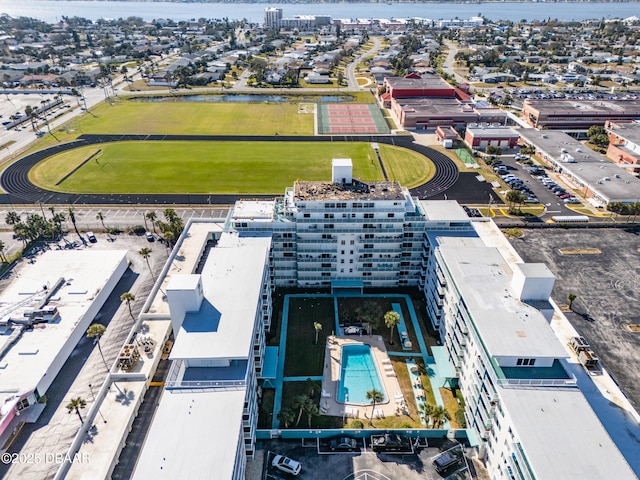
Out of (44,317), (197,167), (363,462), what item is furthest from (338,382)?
(197,167)

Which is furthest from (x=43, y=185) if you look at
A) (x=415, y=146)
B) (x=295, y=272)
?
(x=415, y=146)

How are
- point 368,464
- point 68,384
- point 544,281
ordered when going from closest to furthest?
1. point 368,464
2. point 544,281
3. point 68,384

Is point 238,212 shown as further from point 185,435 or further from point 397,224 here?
point 185,435

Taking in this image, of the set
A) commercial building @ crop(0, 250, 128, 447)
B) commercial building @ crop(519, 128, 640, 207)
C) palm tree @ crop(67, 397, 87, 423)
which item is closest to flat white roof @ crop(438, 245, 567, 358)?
palm tree @ crop(67, 397, 87, 423)

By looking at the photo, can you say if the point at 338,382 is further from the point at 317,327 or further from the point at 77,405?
the point at 77,405

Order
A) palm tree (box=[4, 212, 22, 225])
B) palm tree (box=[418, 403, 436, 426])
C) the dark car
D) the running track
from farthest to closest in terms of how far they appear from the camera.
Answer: the running track < palm tree (box=[4, 212, 22, 225]) < palm tree (box=[418, 403, 436, 426]) < the dark car

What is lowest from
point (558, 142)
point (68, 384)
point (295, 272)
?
point (68, 384)

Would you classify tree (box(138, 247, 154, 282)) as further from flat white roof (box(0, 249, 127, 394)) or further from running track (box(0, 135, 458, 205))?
running track (box(0, 135, 458, 205))
